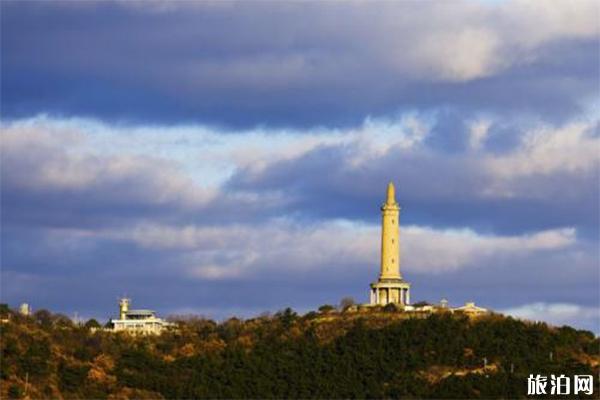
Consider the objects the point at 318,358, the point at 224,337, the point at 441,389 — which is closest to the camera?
the point at 441,389

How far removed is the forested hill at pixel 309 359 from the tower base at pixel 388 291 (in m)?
6.07

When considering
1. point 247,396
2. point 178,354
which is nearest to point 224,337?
point 178,354

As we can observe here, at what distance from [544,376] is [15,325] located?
2147 inches

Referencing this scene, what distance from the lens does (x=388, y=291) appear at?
182m

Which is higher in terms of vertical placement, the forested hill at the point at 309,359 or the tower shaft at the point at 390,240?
the tower shaft at the point at 390,240

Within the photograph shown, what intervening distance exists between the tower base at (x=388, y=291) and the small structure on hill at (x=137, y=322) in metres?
23.5

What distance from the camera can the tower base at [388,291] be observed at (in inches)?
7165

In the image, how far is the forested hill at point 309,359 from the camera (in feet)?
511

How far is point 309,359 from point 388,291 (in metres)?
20.7

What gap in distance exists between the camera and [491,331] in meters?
168

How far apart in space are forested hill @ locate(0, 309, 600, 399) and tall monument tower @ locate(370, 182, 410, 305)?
638 cm

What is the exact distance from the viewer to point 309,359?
164 meters

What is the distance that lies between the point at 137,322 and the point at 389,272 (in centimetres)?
3031

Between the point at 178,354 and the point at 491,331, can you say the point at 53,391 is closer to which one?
the point at 178,354
